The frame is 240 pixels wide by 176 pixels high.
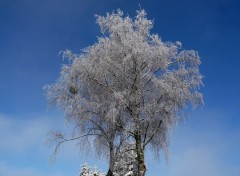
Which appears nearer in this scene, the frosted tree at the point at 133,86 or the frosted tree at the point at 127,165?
the frosted tree at the point at 133,86

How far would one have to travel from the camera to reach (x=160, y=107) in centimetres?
2567

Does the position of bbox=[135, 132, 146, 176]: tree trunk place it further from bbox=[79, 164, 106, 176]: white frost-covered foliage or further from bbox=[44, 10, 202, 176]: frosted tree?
bbox=[79, 164, 106, 176]: white frost-covered foliage

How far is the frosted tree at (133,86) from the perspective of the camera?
84.4 feet

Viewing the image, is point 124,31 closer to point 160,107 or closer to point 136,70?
point 136,70

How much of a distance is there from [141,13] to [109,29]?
111 inches

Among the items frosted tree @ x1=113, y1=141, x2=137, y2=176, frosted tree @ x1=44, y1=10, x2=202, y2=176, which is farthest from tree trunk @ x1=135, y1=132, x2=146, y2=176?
frosted tree @ x1=113, y1=141, x2=137, y2=176

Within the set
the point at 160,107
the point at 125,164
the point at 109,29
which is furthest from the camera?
the point at 125,164

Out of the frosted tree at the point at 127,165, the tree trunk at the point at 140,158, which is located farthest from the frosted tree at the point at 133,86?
the frosted tree at the point at 127,165

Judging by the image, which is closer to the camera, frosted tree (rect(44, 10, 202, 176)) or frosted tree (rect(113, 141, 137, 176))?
frosted tree (rect(44, 10, 202, 176))

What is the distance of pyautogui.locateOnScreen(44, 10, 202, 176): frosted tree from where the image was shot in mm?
25734

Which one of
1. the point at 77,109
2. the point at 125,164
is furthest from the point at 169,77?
the point at 125,164

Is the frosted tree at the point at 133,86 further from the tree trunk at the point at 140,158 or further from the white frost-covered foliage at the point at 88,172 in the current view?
the white frost-covered foliage at the point at 88,172

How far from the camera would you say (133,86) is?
2608 cm

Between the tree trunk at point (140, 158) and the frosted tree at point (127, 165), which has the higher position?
the frosted tree at point (127, 165)
